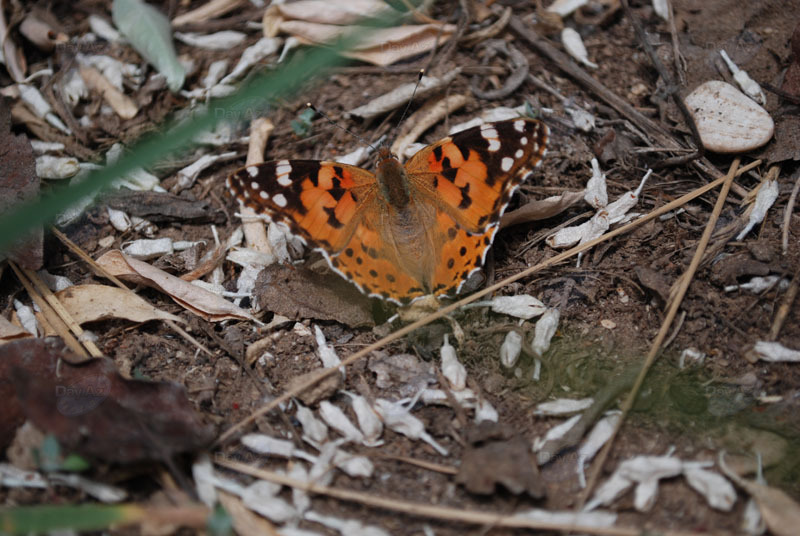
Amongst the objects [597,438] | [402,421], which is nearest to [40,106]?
[402,421]

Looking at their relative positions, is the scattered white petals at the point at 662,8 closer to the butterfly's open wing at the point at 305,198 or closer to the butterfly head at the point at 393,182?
the butterfly head at the point at 393,182

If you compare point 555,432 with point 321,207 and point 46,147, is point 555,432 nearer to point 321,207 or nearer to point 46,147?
point 321,207

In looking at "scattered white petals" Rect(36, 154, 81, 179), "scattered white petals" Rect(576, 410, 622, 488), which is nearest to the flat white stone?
"scattered white petals" Rect(576, 410, 622, 488)

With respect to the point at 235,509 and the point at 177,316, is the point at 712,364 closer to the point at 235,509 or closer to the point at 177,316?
the point at 235,509

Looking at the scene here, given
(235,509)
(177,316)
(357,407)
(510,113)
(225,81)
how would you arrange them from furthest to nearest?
(225,81) < (510,113) < (177,316) < (357,407) < (235,509)

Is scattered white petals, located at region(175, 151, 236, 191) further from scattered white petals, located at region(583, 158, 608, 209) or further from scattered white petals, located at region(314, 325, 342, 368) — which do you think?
scattered white petals, located at region(583, 158, 608, 209)

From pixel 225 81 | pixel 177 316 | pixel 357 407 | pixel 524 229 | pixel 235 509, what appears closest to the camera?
pixel 235 509

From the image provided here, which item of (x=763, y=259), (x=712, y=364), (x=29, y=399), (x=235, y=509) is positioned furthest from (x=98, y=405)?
(x=763, y=259)
